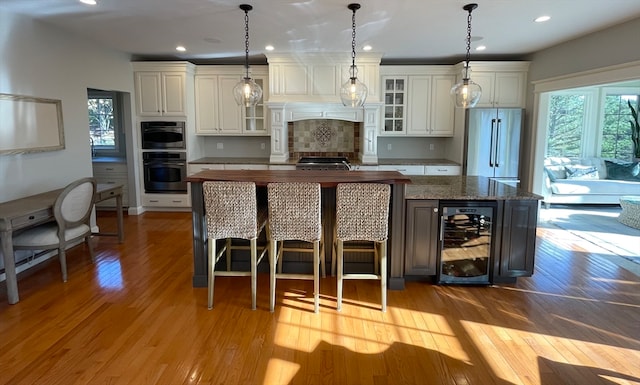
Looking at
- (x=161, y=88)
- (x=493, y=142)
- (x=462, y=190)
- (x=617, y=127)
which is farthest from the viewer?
(x=617, y=127)

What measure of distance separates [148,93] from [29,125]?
2400 millimetres

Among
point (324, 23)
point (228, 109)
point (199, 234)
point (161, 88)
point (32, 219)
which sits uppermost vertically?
point (324, 23)

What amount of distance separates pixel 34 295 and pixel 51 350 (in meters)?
1.11

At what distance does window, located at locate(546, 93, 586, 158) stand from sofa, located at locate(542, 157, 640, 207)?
1.77 feet

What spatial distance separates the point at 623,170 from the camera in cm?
719

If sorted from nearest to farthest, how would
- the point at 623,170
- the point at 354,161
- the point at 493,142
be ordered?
1. the point at 493,142
2. the point at 354,161
3. the point at 623,170

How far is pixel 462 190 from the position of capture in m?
3.62

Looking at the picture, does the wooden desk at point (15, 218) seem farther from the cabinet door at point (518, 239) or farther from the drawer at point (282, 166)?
the cabinet door at point (518, 239)

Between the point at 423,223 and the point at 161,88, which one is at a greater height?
the point at 161,88

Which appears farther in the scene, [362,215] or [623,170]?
[623,170]

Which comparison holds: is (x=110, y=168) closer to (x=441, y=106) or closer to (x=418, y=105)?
(x=418, y=105)

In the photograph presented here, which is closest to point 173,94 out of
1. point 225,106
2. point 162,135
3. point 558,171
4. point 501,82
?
point 162,135

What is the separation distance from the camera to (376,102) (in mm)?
6117

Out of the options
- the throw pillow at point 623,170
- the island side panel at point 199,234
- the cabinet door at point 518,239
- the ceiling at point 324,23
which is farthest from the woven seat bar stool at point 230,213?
the throw pillow at point 623,170
